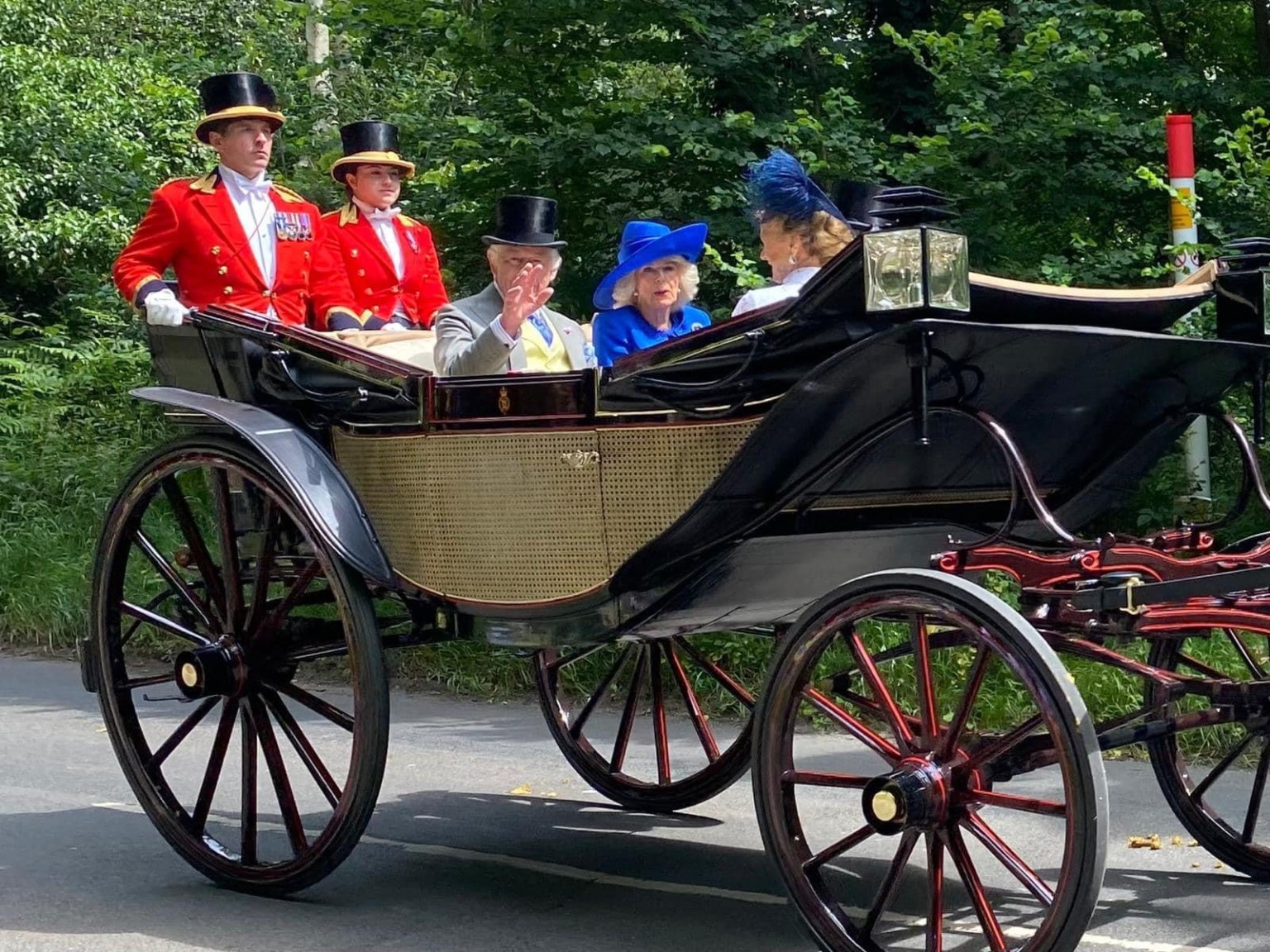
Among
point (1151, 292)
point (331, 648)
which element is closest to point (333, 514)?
point (331, 648)

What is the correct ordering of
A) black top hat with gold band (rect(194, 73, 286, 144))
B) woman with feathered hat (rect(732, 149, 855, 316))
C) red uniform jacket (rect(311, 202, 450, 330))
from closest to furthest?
woman with feathered hat (rect(732, 149, 855, 316)), black top hat with gold band (rect(194, 73, 286, 144)), red uniform jacket (rect(311, 202, 450, 330))

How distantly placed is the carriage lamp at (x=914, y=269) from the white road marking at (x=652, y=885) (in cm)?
135

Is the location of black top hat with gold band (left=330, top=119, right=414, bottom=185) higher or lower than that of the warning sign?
higher

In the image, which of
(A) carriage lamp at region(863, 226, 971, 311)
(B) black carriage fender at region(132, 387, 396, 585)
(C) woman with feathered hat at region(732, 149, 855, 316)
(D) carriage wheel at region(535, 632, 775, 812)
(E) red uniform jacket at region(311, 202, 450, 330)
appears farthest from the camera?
(E) red uniform jacket at region(311, 202, 450, 330)

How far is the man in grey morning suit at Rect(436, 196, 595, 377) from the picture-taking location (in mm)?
4402

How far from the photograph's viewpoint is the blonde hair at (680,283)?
5012 millimetres

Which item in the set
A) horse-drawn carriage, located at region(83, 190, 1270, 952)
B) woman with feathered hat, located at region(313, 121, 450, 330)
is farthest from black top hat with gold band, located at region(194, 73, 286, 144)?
horse-drawn carriage, located at region(83, 190, 1270, 952)

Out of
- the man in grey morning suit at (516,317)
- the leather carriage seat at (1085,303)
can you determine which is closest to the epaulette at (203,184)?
the man in grey morning suit at (516,317)

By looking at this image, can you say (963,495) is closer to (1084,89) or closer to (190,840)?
(190,840)

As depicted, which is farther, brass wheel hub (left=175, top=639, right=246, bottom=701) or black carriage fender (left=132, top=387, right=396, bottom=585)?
brass wheel hub (left=175, top=639, right=246, bottom=701)

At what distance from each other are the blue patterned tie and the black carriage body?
63 centimetres

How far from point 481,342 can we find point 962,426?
1.23 m

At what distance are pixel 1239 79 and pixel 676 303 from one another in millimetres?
5593

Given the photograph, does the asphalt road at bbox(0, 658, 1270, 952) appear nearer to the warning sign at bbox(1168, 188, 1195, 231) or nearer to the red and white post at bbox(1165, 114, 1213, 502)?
the red and white post at bbox(1165, 114, 1213, 502)
